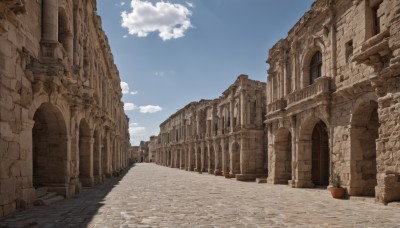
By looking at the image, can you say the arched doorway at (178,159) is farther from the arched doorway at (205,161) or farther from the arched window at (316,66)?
the arched window at (316,66)

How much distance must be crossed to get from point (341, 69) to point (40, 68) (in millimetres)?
11582

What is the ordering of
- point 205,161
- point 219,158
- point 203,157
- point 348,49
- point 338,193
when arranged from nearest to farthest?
point 338,193 < point 348,49 < point 219,158 < point 203,157 < point 205,161

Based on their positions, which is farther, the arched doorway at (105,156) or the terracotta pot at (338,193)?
the arched doorway at (105,156)

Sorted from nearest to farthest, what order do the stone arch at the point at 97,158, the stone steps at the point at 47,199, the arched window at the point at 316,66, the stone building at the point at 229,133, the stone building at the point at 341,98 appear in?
the stone steps at the point at 47,199 < the stone building at the point at 341,98 < the arched window at the point at 316,66 < the stone arch at the point at 97,158 < the stone building at the point at 229,133

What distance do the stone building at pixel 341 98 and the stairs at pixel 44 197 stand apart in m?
10.5

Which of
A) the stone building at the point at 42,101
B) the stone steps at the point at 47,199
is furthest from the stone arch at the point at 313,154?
the stone steps at the point at 47,199

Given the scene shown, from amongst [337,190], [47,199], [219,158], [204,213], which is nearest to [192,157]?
[219,158]

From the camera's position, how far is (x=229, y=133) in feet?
94.4

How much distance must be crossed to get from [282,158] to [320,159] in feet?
8.59

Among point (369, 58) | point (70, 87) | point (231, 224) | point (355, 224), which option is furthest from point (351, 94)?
point (70, 87)

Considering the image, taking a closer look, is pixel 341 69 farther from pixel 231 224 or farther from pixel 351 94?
pixel 231 224

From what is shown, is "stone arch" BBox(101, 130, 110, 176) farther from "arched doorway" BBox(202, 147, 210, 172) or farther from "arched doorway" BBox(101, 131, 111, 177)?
"arched doorway" BBox(202, 147, 210, 172)

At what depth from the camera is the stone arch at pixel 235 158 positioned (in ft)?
91.2

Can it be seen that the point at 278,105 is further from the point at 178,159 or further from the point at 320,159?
the point at 178,159
